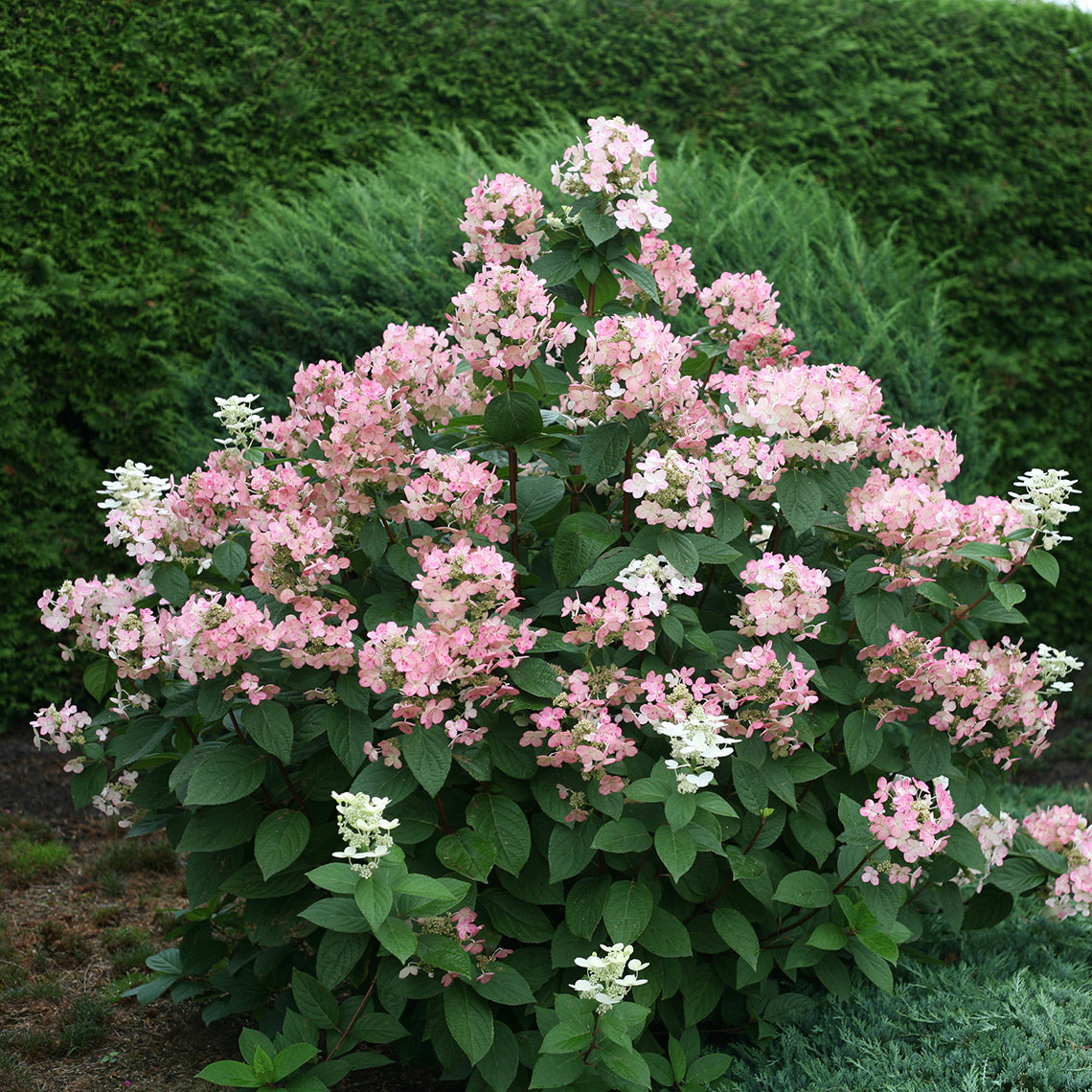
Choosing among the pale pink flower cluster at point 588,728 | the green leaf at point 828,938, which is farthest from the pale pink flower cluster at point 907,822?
the pale pink flower cluster at point 588,728

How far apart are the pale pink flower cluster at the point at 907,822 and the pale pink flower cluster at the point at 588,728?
51 centimetres

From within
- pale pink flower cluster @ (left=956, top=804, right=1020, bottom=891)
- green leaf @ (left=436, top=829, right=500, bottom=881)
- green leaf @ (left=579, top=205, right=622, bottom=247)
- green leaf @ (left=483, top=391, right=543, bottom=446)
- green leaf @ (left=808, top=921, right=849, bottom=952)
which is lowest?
pale pink flower cluster @ (left=956, top=804, right=1020, bottom=891)

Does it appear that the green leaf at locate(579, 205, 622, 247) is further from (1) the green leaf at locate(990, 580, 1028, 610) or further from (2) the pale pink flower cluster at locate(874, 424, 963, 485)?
(1) the green leaf at locate(990, 580, 1028, 610)

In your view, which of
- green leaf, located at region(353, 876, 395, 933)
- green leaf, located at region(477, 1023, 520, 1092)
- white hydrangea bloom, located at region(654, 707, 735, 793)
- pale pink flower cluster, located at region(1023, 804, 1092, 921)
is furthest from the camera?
pale pink flower cluster, located at region(1023, 804, 1092, 921)

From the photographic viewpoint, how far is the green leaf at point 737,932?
2090 mm

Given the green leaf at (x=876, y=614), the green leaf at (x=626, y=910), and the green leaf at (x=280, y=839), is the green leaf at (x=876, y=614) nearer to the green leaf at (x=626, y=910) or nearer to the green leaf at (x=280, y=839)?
the green leaf at (x=626, y=910)

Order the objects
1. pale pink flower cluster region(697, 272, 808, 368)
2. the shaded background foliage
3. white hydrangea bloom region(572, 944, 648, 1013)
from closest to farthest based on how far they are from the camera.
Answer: white hydrangea bloom region(572, 944, 648, 1013) < pale pink flower cluster region(697, 272, 808, 368) < the shaded background foliage

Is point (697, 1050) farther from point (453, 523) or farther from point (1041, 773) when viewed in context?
point (1041, 773)

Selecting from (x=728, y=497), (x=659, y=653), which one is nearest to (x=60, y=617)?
(x=659, y=653)

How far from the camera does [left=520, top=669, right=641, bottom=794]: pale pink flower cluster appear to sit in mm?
1945

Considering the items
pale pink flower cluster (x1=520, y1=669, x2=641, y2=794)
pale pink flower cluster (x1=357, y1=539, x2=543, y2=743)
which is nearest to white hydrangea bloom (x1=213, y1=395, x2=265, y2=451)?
pale pink flower cluster (x1=357, y1=539, x2=543, y2=743)

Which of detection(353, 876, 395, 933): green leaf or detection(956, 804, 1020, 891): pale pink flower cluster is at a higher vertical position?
detection(353, 876, 395, 933): green leaf

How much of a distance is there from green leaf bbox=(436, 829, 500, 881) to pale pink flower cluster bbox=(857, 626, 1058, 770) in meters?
0.83

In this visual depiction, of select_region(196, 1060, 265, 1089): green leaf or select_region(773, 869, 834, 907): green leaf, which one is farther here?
select_region(773, 869, 834, 907): green leaf
